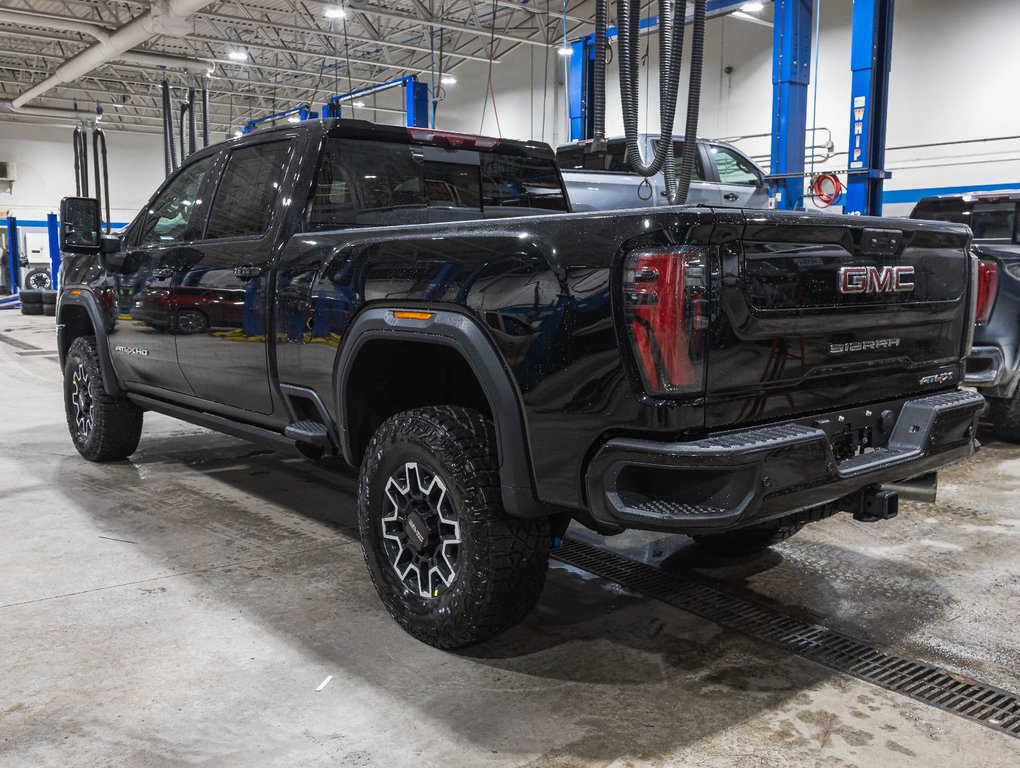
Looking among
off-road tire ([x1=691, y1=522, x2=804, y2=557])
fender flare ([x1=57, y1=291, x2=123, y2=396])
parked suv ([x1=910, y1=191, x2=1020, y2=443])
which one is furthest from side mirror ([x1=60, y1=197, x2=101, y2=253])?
parked suv ([x1=910, y1=191, x2=1020, y2=443])

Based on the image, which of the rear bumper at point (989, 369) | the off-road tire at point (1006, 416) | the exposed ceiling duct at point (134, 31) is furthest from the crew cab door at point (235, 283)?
the exposed ceiling duct at point (134, 31)

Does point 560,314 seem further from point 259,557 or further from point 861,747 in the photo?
point 259,557

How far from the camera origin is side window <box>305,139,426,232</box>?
3584mm

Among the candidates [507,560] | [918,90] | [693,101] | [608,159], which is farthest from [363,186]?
[918,90]

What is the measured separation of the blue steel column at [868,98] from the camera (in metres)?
7.94

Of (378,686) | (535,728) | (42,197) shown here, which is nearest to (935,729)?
(535,728)

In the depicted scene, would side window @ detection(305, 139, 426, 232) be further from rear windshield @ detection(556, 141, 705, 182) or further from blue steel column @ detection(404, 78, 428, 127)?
blue steel column @ detection(404, 78, 428, 127)

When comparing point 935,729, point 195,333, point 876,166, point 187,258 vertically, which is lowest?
point 935,729

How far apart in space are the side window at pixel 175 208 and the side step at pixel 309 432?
139 centimetres

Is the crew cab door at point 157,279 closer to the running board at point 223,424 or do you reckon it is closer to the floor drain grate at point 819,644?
the running board at point 223,424

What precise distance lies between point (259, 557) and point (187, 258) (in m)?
1.45

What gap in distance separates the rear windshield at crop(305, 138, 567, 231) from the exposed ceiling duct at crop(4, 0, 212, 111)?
1343cm

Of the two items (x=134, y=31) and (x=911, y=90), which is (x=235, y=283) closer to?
(x=911, y=90)

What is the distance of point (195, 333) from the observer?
403cm
